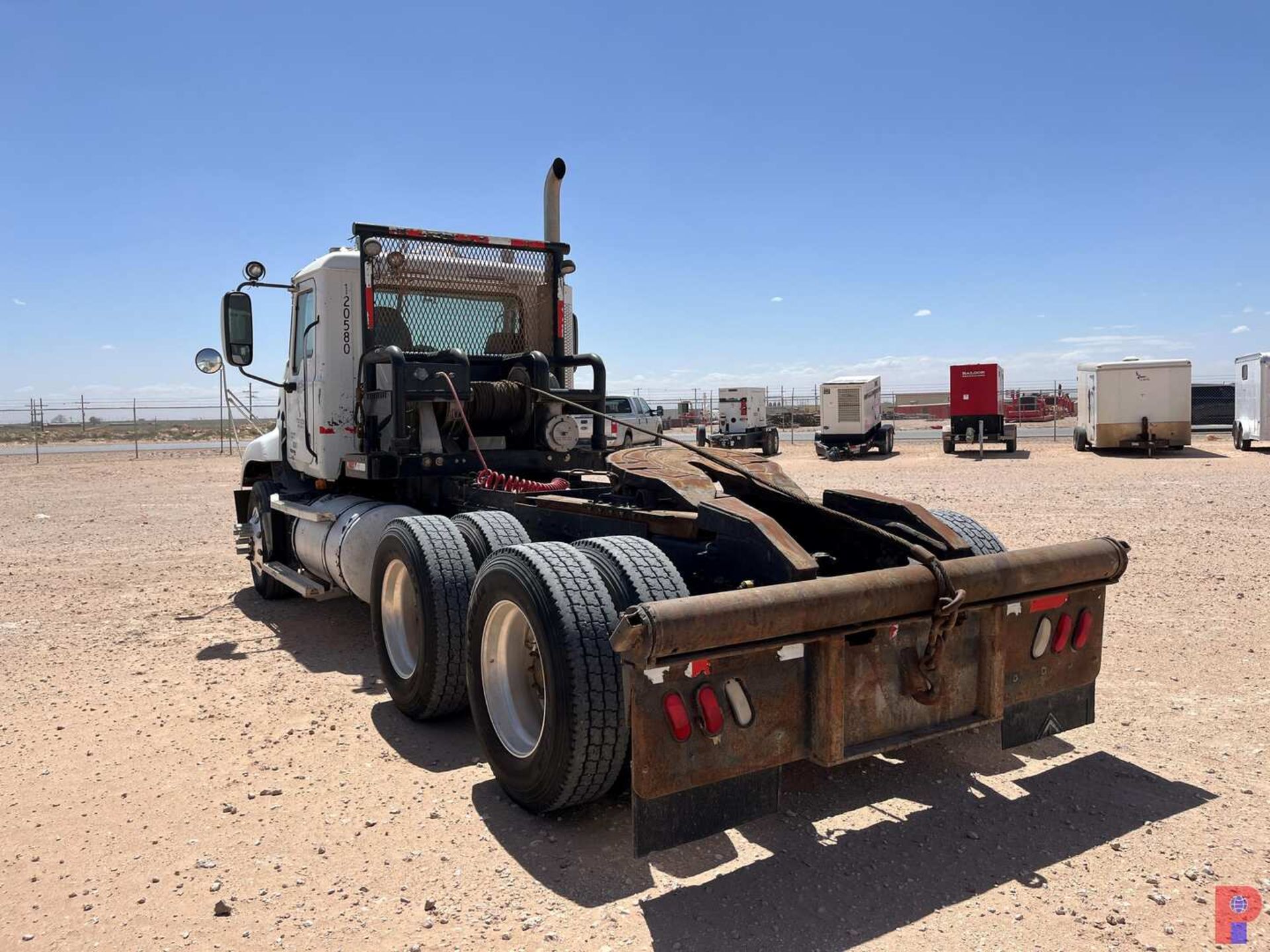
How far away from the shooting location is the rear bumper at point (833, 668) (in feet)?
9.58

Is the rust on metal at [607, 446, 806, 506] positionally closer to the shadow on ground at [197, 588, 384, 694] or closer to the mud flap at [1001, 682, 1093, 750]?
the mud flap at [1001, 682, 1093, 750]

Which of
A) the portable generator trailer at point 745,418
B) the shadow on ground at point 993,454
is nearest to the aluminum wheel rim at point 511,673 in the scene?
the shadow on ground at point 993,454

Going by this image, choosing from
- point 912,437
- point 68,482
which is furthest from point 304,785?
point 912,437

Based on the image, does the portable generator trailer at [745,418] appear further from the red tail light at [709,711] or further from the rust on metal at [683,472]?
the red tail light at [709,711]

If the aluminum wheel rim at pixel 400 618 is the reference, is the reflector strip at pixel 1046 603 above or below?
above

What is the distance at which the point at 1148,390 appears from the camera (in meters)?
24.2

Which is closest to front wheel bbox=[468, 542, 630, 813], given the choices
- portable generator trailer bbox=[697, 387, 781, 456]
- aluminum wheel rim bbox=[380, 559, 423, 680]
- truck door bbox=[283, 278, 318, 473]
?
aluminum wheel rim bbox=[380, 559, 423, 680]

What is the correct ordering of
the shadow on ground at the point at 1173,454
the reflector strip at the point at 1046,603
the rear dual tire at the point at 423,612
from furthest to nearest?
the shadow on ground at the point at 1173,454 < the rear dual tire at the point at 423,612 < the reflector strip at the point at 1046,603

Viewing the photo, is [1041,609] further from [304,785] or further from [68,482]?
[68,482]

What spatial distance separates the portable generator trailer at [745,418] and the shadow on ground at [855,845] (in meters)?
26.4

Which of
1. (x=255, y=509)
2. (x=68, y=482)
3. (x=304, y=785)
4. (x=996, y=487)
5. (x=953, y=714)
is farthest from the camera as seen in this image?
(x=68, y=482)

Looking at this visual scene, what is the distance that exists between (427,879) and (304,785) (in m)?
1.13

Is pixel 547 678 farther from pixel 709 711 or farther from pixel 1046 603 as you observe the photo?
pixel 1046 603

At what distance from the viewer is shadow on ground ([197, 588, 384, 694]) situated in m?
6.11
